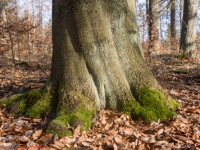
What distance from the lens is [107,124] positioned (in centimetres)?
326

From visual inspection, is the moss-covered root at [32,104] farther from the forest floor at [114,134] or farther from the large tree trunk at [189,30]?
the large tree trunk at [189,30]

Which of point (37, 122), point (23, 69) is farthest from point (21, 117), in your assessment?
point (23, 69)

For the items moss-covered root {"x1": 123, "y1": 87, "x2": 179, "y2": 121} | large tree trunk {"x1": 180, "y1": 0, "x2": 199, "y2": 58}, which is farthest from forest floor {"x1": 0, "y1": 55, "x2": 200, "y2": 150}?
large tree trunk {"x1": 180, "y1": 0, "x2": 199, "y2": 58}

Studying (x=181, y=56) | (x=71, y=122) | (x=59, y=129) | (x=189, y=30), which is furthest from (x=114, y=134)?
(x=189, y=30)

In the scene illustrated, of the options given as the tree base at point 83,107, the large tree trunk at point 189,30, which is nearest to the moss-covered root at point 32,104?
the tree base at point 83,107

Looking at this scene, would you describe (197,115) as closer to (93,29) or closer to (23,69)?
(93,29)

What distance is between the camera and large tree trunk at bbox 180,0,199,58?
1162 cm

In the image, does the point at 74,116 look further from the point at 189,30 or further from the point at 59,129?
the point at 189,30

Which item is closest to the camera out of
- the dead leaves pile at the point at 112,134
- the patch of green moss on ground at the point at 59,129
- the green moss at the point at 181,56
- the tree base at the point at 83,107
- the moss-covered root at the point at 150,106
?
the dead leaves pile at the point at 112,134

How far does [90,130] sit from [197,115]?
6.33ft

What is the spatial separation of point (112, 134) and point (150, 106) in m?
0.98

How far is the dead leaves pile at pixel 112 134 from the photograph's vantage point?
8.64ft

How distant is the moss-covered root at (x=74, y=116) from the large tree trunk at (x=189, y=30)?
31.9ft

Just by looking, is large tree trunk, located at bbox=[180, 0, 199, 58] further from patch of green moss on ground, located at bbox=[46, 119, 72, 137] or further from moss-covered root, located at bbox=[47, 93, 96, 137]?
patch of green moss on ground, located at bbox=[46, 119, 72, 137]
